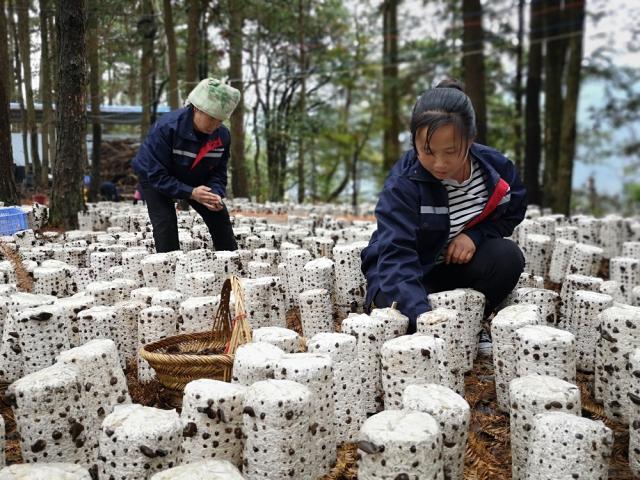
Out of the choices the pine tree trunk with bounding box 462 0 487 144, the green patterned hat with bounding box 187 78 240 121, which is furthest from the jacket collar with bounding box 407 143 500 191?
the pine tree trunk with bounding box 462 0 487 144

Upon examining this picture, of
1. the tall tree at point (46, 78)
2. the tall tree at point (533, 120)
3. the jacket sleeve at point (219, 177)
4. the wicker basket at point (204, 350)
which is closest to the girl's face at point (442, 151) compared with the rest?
the wicker basket at point (204, 350)

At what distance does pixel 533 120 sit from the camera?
12.0 meters

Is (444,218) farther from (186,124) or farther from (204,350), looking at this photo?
(186,124)

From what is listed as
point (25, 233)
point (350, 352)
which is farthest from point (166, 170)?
point (350, 352)

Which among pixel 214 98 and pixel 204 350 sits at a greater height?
pixel 214 98

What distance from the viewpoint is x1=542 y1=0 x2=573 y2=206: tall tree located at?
11.1 meters

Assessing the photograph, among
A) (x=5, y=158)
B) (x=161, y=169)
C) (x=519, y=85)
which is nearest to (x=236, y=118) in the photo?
(x=519, y=85)

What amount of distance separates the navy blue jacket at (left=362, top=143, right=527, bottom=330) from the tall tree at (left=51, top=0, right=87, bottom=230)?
4617 millimetres

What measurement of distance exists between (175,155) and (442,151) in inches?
107

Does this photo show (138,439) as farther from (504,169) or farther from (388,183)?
(504,169)

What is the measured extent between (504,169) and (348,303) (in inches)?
50.4

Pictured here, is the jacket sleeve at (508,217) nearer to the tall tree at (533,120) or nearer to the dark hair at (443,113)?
the dark hair at (443,113)

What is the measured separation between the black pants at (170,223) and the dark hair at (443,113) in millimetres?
2494

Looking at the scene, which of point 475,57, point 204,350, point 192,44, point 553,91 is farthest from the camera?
point 192,44
